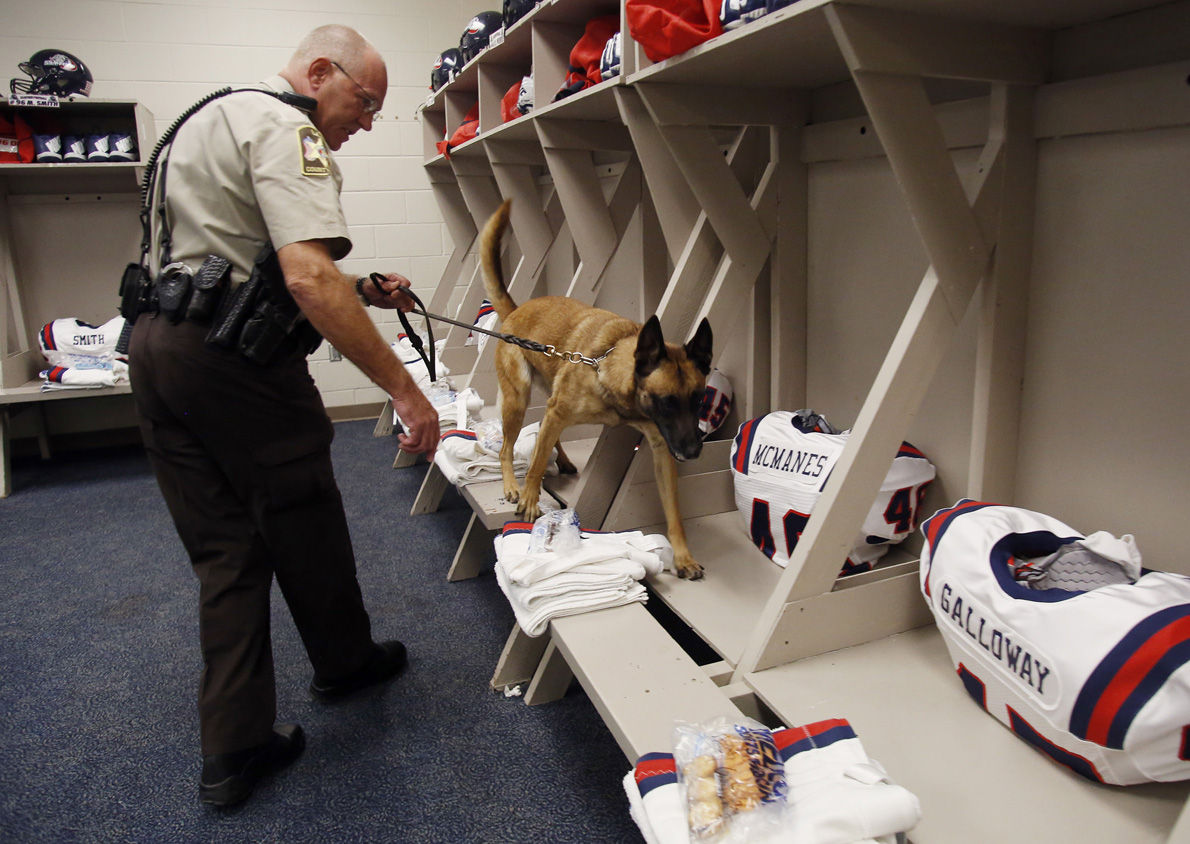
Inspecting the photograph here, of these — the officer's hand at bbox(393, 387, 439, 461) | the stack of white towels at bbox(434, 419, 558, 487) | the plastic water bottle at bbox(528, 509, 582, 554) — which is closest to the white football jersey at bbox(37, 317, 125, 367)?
the stack of white towels at bbox(434, 419, 558, 487)

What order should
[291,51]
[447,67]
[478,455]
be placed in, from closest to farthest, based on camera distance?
[478,455] < [447,67] < [291,51]

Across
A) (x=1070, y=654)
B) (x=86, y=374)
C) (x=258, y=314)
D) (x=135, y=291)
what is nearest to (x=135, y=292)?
(x=135, y=291)

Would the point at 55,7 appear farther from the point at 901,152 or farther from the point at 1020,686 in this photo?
the point at 1020,686

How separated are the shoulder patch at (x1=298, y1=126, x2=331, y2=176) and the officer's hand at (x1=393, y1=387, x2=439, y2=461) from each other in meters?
0.50

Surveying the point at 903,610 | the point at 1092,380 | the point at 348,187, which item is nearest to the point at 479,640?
the point at 903,610

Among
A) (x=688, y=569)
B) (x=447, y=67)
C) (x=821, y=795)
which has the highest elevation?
(x=447, y=67)

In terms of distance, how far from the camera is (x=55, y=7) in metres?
4.54

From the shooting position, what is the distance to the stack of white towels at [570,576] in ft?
5.49

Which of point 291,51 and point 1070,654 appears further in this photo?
point 291,51

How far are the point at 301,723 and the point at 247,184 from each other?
1385 mm

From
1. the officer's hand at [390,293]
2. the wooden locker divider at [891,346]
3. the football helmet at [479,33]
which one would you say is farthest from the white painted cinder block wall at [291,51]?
the wooden locker divider at [891,346]

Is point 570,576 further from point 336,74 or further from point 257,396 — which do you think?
point 336,74

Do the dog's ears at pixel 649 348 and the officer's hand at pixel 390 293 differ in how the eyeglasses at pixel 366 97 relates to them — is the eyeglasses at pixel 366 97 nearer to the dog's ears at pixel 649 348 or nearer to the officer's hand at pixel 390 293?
the officer's hand at pixel 390 293

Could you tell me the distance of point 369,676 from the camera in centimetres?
215
